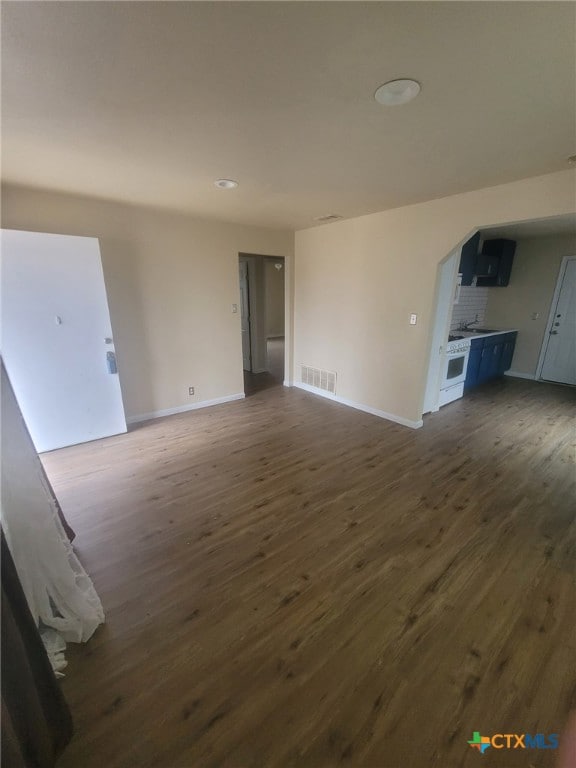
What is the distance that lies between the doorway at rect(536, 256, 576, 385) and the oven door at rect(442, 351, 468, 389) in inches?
81.3

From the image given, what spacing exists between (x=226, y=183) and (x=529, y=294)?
19.0 feet

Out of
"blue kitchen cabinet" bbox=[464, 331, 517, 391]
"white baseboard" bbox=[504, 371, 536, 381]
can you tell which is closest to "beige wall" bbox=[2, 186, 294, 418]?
"blue kitchen cabinet" bbox=[464, 331, 517, 391]

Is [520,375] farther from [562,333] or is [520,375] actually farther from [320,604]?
[320,604]

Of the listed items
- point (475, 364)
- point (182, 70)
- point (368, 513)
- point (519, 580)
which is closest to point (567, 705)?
point (519, 580)

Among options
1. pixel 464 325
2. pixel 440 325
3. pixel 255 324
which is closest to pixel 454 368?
pixel 440 325

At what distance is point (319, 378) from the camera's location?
4.86 metres

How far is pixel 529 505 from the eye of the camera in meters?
2.39

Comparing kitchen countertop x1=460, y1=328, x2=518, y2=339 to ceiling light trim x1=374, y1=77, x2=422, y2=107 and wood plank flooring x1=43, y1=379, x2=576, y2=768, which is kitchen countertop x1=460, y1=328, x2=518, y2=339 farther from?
ceiling light trim x1=374, y1=77, x2=422, y2=107

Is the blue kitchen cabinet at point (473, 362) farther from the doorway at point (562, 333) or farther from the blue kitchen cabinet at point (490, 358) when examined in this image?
the doorway at point (562, 333)

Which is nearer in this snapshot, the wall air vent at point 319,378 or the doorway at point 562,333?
the wall air vent at point 319,378

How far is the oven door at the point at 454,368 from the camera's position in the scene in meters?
4.24

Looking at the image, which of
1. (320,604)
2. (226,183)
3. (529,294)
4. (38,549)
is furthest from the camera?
(529,294)

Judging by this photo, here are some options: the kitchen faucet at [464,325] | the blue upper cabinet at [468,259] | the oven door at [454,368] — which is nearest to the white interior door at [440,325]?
the oven door at [454,368]

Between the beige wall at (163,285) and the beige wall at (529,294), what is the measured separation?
440 centimetres
